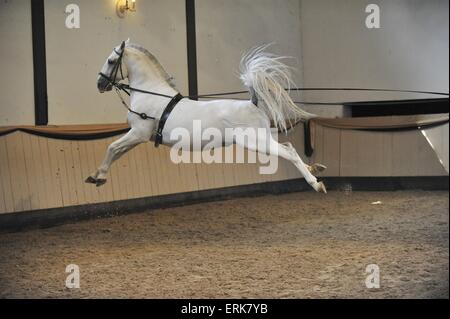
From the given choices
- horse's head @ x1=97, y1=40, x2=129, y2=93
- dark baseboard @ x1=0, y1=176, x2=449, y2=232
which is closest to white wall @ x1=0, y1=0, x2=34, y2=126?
dark baseboard @ x1=0, y1=176, x2=449, y2=232

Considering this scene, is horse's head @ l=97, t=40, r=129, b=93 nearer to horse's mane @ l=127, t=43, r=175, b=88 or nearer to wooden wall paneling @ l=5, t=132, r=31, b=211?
horse's mane @ l=127, t=43, r=175, b=88

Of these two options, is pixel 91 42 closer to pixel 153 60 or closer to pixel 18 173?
pixel 18 173

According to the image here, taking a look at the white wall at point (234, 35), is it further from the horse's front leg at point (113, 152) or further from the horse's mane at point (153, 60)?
the horse's front leg at point (113, 152)

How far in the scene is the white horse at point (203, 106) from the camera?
333 centimetres

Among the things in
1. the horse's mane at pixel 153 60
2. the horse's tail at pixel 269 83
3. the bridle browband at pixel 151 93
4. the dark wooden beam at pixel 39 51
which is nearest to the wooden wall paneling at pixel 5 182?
the dark wooden beam at pixel 39 51

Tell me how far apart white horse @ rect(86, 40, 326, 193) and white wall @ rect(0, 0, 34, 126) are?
149cm

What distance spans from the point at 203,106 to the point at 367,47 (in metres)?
2.09

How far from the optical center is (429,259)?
3318 mm

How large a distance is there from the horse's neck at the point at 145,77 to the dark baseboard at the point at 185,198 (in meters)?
1.70

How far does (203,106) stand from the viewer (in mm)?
3557

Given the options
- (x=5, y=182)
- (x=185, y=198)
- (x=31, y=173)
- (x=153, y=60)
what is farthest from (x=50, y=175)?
(x=153, y=60)
